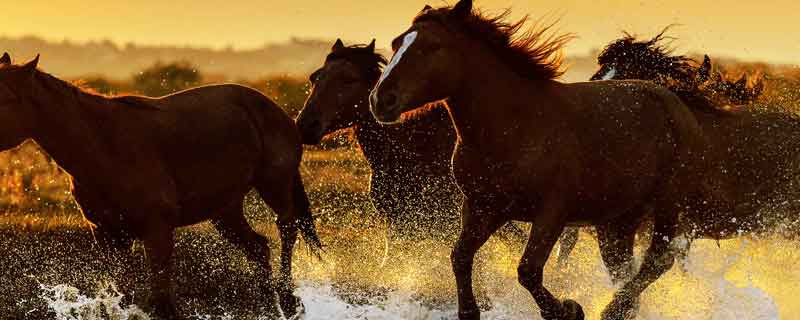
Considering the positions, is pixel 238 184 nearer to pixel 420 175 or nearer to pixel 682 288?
pixel 420 175

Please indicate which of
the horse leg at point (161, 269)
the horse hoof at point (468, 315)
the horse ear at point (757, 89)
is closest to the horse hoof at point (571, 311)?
the horse hoof at point (468, 315)

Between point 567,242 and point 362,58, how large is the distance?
2.18m

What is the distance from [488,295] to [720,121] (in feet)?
6.85

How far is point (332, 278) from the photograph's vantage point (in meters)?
10.9

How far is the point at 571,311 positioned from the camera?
26.1 feet

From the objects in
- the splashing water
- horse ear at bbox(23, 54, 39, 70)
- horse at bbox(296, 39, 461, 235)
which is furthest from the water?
horse ear at bbox(23, 54, 39, 70)

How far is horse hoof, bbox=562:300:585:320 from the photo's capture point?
25.9ft

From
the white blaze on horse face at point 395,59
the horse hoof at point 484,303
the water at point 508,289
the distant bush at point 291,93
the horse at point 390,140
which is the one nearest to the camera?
the white blaze on horse face at point 395,59

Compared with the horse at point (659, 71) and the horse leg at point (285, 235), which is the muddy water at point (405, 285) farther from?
the horse at point (659, 71)

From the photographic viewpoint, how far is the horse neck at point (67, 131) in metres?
8.11

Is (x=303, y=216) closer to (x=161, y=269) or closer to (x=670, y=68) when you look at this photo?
(x=161, y=269)

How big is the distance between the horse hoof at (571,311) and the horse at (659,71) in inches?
109

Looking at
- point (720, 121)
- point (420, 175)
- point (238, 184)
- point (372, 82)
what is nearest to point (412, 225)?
point (420, 175)

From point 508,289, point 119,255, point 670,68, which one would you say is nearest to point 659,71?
point 670,68
